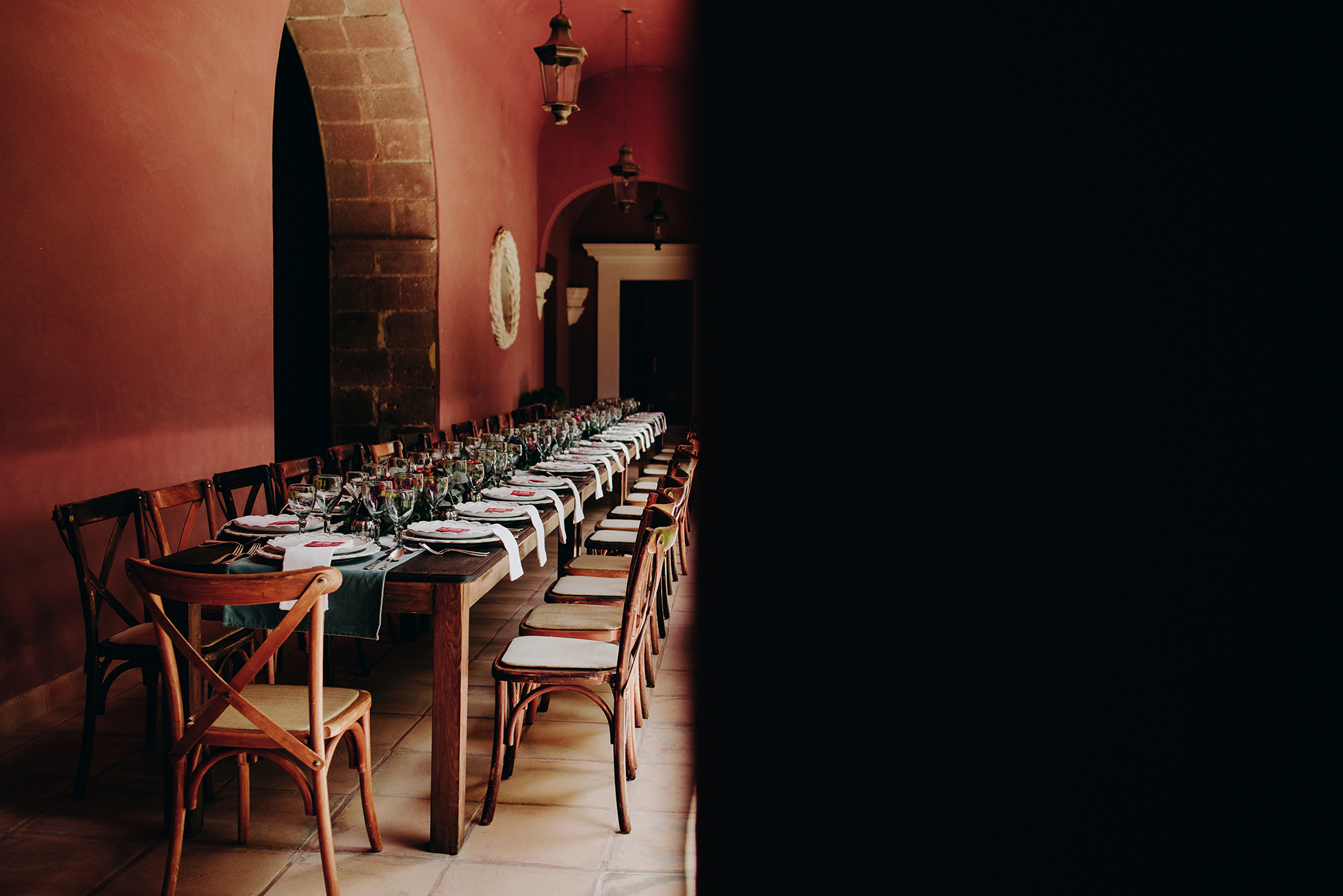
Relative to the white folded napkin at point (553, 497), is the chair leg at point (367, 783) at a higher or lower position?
lower

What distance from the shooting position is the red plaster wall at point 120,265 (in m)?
3.04

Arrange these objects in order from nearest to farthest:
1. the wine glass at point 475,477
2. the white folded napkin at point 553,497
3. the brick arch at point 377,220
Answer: the white folded napkin at point 553,497, the wine glass at point 475,477, the brick arch at point 377,220

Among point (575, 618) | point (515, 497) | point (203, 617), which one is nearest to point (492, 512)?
point (515, 497)

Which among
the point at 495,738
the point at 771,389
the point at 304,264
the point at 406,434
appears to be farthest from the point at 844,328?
the point at 304,264

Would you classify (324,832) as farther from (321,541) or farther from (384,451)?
(384,451)

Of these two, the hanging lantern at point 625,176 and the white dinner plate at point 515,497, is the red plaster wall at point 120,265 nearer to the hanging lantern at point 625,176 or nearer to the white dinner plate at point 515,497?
the white dinner plate at point 515,497

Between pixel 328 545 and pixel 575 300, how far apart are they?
11960 millimetres

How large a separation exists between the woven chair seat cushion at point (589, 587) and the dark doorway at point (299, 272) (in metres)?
4.08

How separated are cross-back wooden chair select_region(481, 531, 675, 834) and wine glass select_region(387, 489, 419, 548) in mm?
489

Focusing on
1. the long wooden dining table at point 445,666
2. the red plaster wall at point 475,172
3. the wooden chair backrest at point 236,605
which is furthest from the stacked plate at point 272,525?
the red plaster wall at point 475,172

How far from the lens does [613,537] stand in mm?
4488

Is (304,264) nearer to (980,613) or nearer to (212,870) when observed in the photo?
(212,870)

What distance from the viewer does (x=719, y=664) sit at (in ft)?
1.80

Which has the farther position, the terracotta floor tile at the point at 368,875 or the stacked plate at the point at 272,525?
the stacked plate at the point at 272,525
